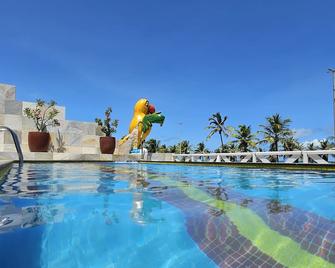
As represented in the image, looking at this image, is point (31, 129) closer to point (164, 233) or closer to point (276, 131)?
point (164, 233)

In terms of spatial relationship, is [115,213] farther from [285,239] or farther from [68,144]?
[68,144]

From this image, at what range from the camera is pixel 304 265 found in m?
2.19

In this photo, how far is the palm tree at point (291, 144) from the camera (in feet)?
138

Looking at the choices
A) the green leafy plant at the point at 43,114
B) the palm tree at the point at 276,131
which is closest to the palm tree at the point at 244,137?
the palm tree at the point at 276,131

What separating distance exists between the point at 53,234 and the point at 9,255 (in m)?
0.50

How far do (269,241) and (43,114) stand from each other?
23.0 m

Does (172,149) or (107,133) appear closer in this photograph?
(107,133)

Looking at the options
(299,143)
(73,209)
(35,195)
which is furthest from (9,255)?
(299,143)

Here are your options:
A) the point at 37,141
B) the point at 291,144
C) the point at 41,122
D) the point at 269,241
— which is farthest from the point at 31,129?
the point at 291,144

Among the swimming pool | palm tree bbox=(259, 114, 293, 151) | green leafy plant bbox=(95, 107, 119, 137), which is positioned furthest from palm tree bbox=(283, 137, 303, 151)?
the swimming pool

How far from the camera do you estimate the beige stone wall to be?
836 inches

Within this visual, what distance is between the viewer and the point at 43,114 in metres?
23.1

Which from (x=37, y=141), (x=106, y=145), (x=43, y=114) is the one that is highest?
(x=43, y=114)

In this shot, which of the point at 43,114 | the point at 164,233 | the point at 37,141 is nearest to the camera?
the point at 164,233
